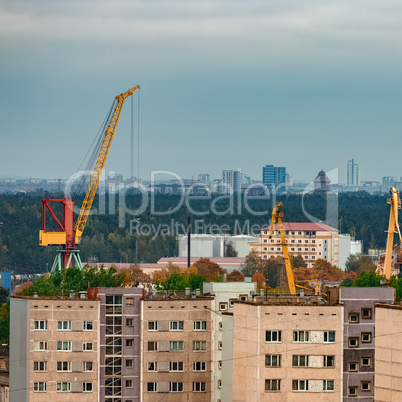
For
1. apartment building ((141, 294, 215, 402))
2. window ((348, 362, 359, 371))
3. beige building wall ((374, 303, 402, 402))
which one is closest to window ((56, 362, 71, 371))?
apartment building ((141, 294, 215, 402))

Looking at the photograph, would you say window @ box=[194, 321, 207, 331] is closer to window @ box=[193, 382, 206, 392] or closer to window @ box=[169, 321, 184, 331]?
window @ box=[169, 321, 184, 331]

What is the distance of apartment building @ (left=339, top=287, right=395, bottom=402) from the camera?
67.8m

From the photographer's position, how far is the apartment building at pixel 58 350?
76188 millimetres

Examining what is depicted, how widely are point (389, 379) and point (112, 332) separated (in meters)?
22.9

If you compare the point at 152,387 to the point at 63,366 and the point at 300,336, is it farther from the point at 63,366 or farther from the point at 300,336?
the point at 300,336

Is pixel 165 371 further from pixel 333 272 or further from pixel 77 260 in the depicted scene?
pixel 333 272

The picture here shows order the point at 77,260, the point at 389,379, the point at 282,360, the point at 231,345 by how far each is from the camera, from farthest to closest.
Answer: the point at 77,260 < the point at 231,345 < the point at 282,360 < the point at 389,379

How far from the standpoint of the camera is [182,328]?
7838cm

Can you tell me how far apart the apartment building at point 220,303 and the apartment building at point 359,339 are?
7316 millimetres

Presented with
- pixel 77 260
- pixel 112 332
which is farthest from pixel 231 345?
pixel 77 260

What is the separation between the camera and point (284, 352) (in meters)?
65.5

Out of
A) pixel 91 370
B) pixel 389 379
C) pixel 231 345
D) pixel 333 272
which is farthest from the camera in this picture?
pixel 333 272

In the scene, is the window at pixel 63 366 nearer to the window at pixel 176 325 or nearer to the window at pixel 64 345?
the window at pixel 64 345

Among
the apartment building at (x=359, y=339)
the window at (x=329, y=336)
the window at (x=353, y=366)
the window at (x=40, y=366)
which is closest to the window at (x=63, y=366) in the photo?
the window at (x=40, y=366)
